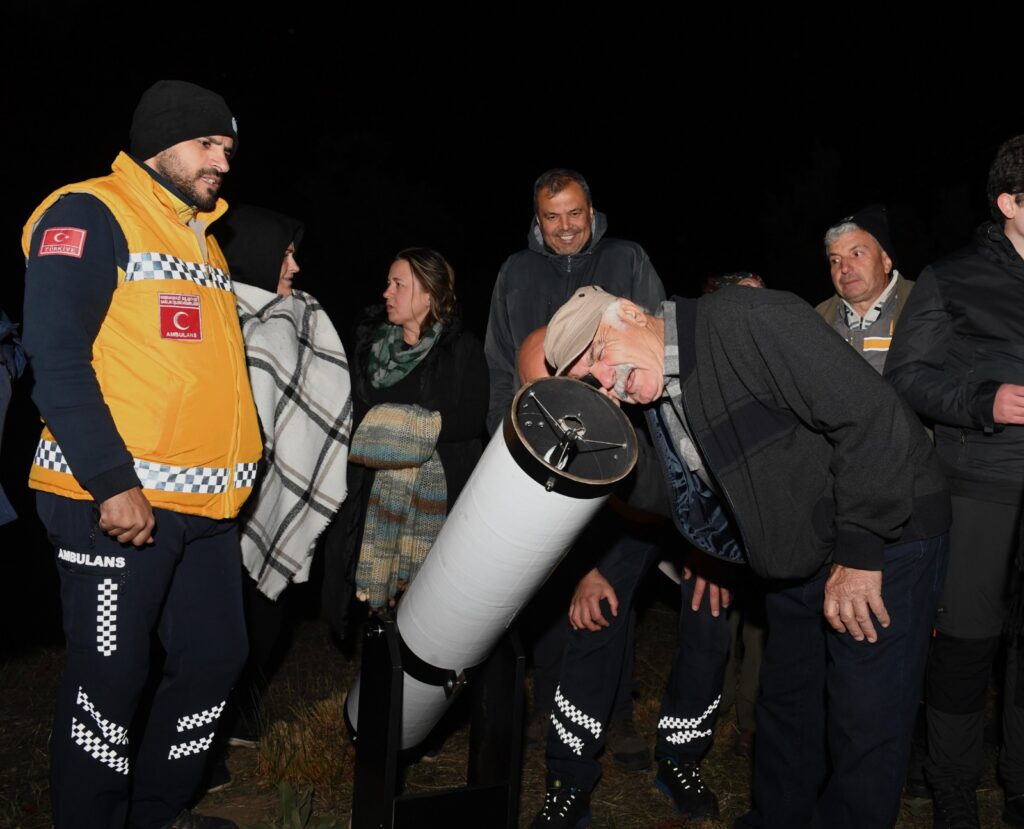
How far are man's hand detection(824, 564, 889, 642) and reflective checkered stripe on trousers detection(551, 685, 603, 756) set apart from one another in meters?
1.13

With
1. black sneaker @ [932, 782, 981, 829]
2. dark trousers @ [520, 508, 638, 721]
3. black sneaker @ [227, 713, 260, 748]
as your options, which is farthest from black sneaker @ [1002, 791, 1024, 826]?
black sneaker @ [227, 713, 260, 748]

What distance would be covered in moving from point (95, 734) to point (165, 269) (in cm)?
131

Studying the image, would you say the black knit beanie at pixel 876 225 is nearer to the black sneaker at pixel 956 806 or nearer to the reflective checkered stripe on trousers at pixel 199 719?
the black sneaker at pixel 956 806

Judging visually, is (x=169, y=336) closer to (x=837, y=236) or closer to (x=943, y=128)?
(x=837, y=236)

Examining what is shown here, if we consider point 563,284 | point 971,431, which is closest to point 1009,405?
point 971,431

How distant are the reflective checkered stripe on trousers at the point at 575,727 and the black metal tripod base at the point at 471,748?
1.24 feet

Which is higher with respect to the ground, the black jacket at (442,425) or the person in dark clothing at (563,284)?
the person in dark clothing at (563,284)

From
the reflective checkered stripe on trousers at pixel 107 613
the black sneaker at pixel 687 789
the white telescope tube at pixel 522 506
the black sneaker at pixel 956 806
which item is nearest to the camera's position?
the white telescope tube at pixel 522 506

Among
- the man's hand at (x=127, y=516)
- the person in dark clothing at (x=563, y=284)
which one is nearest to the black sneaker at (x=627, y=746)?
the person in dark clothing at (x=563, y=284)

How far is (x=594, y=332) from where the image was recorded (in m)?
2.45

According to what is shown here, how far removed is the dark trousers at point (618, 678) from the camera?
3281 mm

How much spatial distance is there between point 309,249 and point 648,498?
1253 cm

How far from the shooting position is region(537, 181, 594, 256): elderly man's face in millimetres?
3748

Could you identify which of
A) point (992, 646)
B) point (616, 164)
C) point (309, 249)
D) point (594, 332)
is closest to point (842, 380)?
point (594, 332)
